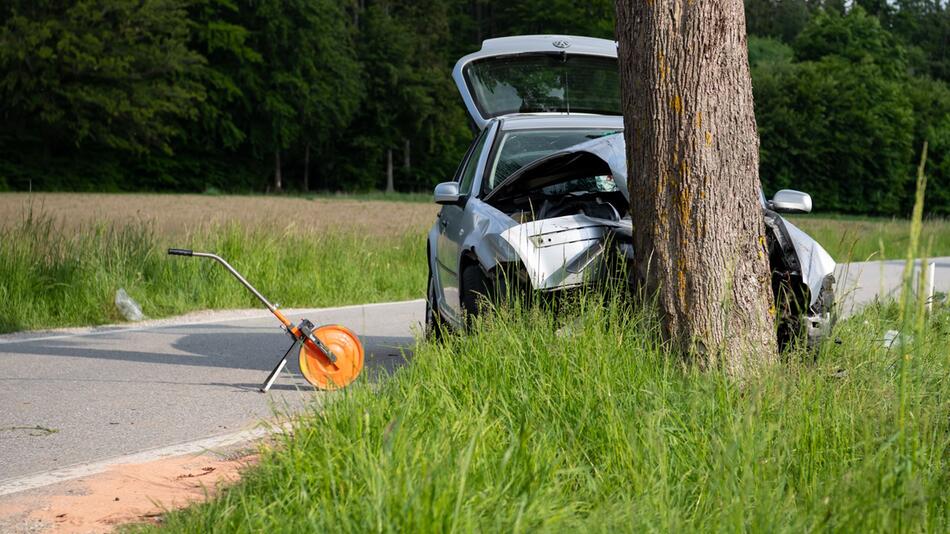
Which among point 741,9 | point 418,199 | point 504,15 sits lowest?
point 418,199

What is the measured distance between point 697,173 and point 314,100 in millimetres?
56419

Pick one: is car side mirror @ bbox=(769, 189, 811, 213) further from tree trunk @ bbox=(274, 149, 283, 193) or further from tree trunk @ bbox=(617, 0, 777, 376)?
tree trunk @ bbox=(274, 149, 283, 193)

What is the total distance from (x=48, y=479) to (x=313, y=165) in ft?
215

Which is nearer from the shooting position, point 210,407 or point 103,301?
point 210,407

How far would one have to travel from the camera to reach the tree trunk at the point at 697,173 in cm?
546

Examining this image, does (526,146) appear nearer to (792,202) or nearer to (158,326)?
(792,202)

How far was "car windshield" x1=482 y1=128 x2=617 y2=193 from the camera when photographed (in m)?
8.38

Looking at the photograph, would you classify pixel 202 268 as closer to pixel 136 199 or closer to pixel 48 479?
pixel 48 479

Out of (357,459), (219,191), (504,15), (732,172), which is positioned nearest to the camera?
(357,459)

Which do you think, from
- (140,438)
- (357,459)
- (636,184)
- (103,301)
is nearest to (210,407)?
(140,438)

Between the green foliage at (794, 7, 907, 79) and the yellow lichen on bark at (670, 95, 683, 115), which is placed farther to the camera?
the green foliage at (794, 7, 907, 79)

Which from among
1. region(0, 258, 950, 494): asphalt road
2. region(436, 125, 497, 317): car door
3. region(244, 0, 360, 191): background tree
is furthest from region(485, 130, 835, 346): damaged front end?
region(244, 0, 360, 191): background tree

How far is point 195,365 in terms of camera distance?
889 cm

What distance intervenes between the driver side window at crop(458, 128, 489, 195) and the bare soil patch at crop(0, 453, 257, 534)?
379cm
